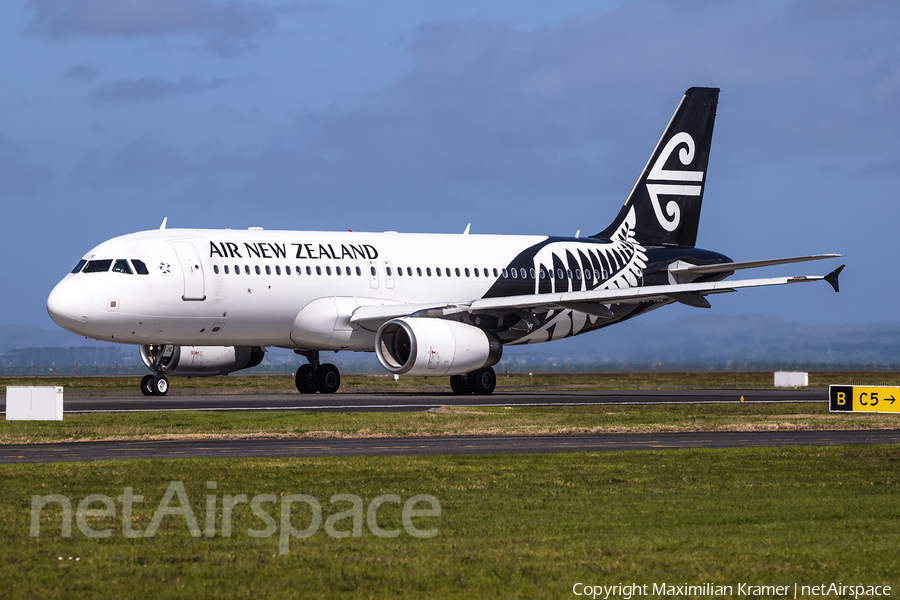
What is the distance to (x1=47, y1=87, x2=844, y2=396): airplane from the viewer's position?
112ft

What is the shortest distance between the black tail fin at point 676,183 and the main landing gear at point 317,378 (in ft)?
38.5

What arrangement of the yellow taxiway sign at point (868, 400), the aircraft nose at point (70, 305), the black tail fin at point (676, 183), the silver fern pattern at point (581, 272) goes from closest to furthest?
1. the yellow taxiway sign at point (868, 400)
2. the aircraft nose at point (70, 305)
3. the silver fern pattern at point (581, 272)
4. the black tail fin at point (676, 183)

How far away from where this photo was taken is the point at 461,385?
1547 inches

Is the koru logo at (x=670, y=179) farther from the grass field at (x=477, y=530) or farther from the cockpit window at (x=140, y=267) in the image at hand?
the grass field at (x=477, y=530)

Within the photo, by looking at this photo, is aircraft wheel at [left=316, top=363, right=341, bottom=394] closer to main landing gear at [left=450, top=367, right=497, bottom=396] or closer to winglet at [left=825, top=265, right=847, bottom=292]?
main landing gear at [left=450, top=367, right=497, bottom=396]

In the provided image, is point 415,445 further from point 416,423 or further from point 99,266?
point 99,266

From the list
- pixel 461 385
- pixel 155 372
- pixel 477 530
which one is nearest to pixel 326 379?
pixel 461 385

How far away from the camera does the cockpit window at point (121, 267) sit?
33.8 m

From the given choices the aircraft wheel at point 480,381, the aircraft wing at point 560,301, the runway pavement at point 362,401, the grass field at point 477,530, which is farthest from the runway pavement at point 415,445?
the aircraft wheel at point 480,381

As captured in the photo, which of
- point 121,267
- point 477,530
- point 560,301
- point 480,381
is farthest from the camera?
point 480,381

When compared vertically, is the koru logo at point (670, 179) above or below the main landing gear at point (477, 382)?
above

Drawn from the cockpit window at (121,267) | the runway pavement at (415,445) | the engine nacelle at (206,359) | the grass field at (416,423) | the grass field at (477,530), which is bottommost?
the grass field at (477,530)

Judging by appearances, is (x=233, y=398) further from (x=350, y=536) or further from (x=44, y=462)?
(x=350, y=536)

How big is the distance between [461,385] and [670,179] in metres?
12.6
